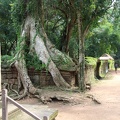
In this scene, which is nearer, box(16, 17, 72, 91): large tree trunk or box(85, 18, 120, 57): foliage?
box(16, 17, 72, 91): large tree trunk

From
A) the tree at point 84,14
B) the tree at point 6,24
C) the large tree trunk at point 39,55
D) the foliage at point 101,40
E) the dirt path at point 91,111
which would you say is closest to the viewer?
the dirt path at point 91,111

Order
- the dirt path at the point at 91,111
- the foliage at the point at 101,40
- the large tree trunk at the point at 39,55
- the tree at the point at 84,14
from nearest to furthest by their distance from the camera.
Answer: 1. the dirt path at the point at 91,111
2. the large tree trunk at the point at 39,55
3. the tree at the point at 84,14
4. the foliage at the point at 101,40

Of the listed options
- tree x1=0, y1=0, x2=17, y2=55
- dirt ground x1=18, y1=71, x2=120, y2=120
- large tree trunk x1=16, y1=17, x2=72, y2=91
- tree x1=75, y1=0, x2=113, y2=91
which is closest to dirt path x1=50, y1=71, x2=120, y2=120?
dirt ground x1=18, y1=71, x2=120, y2=120

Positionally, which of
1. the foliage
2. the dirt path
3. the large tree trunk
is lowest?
the dirt path

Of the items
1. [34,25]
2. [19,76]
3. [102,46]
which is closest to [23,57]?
[19,76]

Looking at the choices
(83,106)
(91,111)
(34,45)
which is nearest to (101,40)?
(34,45)

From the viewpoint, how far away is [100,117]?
663 centimetres

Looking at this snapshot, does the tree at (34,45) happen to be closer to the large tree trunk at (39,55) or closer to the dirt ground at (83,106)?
the large tree trunk at (39,55)

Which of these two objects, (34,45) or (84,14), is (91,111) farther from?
(84,14)

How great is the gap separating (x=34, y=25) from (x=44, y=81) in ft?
8.75

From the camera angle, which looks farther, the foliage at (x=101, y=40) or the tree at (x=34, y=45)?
the foliage at (x=101, y=40)

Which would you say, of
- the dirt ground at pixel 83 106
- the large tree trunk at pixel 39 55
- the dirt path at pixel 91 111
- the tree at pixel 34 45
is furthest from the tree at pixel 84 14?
the dirt path at pixel 91 111

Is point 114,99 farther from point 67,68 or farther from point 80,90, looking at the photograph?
point 67,68

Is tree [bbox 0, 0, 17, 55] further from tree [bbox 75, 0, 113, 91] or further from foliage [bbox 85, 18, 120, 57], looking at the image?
foliage [bbox 85, 18, 120, 57]
